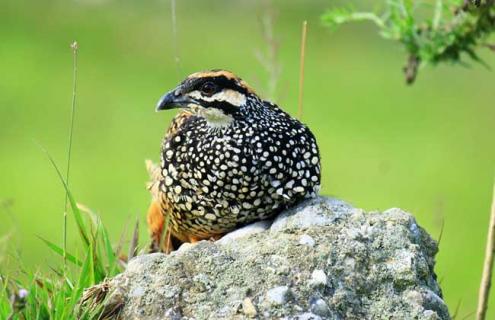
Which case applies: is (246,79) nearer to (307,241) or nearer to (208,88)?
(208,88)

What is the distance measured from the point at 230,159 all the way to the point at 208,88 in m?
0.33

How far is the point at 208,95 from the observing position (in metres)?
5.23

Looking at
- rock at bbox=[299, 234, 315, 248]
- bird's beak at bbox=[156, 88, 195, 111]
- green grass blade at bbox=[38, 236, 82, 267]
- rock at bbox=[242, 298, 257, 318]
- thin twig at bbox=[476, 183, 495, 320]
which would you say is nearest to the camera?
rock at bbox=[242, 298, 257, 318]

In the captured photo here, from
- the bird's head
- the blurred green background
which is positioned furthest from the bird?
the blurred green background

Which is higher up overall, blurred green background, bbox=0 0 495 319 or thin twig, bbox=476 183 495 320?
thin twig, bbox=476 183 495 320

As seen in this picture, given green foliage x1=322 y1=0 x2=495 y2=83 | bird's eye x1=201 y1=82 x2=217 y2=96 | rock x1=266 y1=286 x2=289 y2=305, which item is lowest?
rock x1=266 y1=286 x2=289 y2=305

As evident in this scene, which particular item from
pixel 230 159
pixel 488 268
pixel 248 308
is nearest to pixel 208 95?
pixel 230 159

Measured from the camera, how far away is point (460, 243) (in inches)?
497

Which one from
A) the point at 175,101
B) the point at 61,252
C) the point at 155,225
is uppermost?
the point at 175,101

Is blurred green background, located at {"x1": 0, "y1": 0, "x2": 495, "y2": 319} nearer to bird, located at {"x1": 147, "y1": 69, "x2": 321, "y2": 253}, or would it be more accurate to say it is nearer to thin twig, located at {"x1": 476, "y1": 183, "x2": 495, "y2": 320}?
thin twig, located at {"x1": 476, "y1": 183, "x2": 495, "y2": 320}

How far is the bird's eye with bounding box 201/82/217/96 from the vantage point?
523cm

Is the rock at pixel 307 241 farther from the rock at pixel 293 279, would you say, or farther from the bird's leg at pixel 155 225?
the bird's leg at pixel 155 225

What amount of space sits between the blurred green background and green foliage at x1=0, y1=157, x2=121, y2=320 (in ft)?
18.9

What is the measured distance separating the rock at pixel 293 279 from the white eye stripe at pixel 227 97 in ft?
2.23
